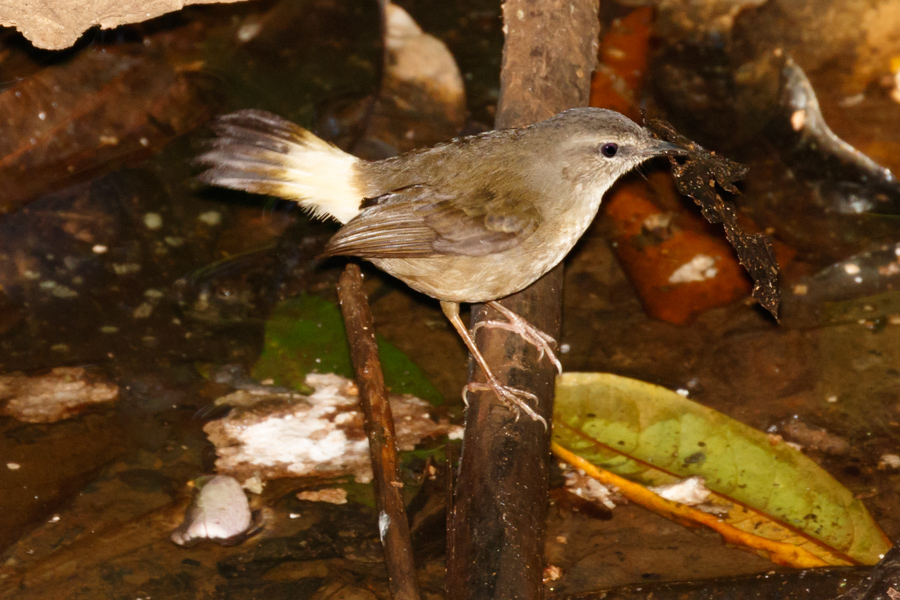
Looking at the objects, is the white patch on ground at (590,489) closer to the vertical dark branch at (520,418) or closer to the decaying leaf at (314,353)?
the vertical dark branch at (520,418)

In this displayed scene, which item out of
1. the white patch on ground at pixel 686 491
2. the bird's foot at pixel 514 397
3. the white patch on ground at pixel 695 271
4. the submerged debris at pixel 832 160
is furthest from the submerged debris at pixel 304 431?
the submerged debris at pixel 832 160

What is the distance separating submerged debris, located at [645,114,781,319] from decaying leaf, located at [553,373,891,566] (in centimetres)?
65

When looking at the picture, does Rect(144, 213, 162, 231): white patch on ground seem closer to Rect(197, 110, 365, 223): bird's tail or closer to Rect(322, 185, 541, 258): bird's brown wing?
Rect(197, 110, 365, 223): bird's tail

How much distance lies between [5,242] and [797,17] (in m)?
5.56

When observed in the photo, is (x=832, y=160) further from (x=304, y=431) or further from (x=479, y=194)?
(x=304, y=431)

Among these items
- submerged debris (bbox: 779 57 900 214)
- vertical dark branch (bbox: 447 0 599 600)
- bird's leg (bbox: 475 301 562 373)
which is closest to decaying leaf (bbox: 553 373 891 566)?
bird's leg (bbox: 475 301 562 373)

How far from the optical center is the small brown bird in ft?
12.5

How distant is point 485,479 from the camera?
123 inches

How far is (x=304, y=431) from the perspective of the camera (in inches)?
163

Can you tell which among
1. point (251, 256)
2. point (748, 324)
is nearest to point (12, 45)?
point (251, 256)

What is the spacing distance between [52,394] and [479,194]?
2.28 metres

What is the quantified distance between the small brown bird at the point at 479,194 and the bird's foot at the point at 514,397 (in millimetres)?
76

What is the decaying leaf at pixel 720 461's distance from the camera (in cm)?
351

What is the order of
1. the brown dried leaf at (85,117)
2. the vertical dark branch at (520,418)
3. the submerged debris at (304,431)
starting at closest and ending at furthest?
the vertical dark branch at (520,418) < the submerged debris at (304,431) < the brown dried leaf at (85,117)
